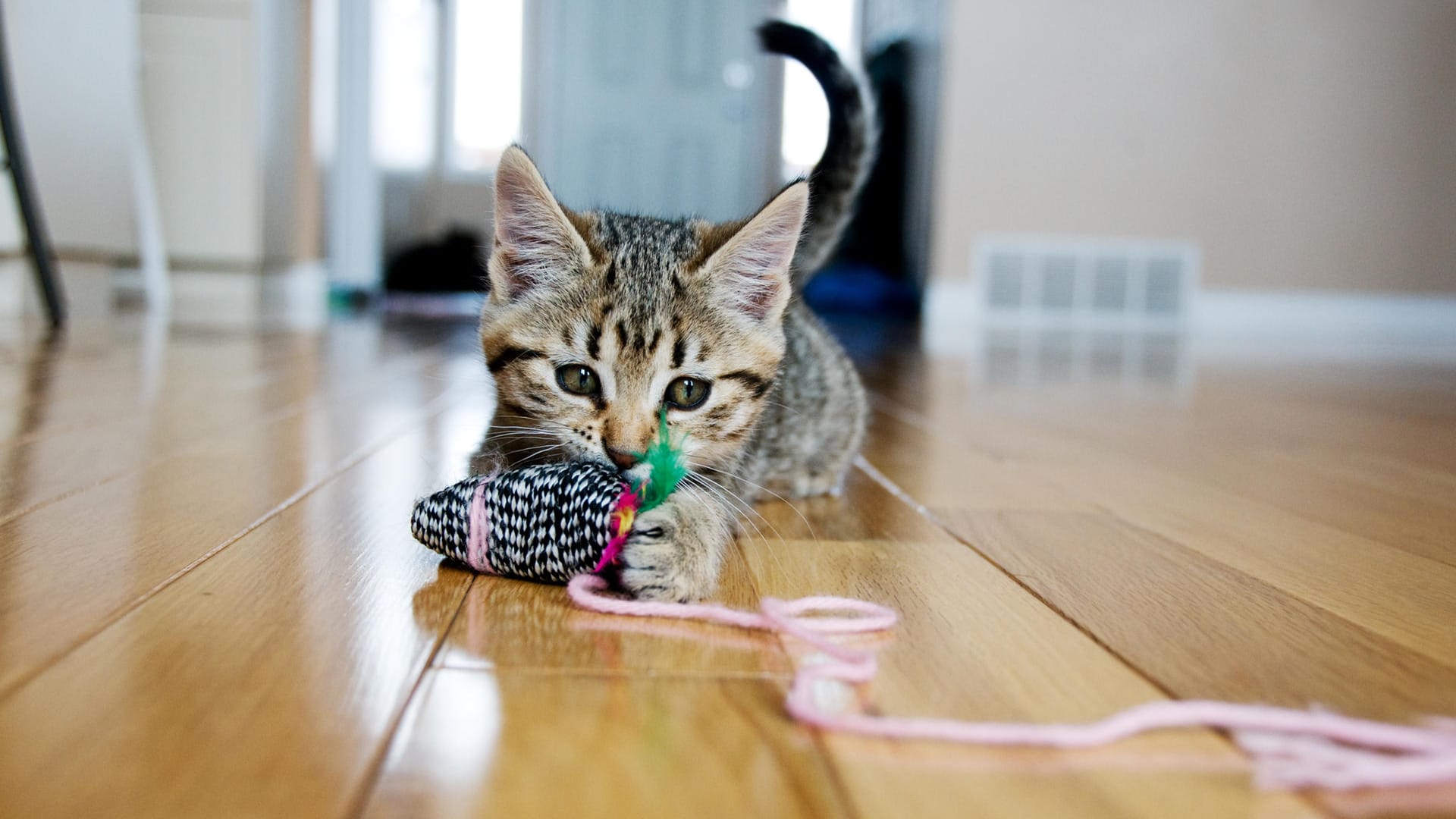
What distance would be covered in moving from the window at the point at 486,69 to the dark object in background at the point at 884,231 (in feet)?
10.3

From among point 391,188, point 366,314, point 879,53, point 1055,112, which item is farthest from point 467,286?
point 1055,112

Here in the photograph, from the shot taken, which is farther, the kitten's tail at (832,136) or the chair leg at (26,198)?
the chair leg at (26,198)

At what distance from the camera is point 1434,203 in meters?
7.05

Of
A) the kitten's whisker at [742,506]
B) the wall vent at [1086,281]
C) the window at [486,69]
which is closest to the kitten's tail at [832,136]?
the kitten's whisker at [742,506]

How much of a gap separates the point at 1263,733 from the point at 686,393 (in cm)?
75

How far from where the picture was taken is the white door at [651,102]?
30.5ft

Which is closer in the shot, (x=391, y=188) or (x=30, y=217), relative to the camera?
(x=30, y=217)

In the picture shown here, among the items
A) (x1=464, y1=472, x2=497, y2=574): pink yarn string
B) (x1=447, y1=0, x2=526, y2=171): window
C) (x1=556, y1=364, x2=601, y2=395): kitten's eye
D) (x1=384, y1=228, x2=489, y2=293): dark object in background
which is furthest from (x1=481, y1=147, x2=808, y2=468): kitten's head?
(x1=447, y1=0, x2=526, y2=171): window

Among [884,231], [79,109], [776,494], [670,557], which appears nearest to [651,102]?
[884,231]

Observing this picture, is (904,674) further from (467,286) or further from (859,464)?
(467,286)

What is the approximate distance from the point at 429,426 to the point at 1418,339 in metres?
7.04

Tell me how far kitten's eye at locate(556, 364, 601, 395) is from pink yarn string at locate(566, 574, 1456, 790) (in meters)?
0.57

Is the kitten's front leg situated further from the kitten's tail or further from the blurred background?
the blurred background

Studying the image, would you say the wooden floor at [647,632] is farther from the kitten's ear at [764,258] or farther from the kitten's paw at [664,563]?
the kitten's ear at [764,258]
